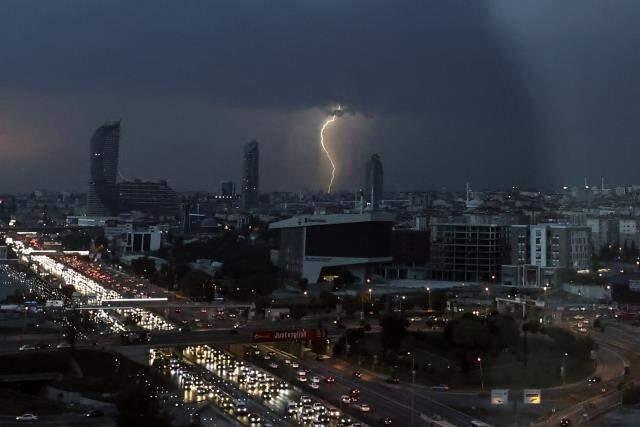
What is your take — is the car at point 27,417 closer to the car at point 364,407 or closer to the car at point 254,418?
the car at point 254,418

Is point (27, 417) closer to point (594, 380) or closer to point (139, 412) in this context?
point (139, 412)

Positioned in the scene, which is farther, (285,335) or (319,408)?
(285,335)

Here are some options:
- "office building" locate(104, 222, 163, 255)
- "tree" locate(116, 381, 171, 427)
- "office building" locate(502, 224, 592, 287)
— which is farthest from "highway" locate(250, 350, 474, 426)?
"office building" locate(104, 222, 163, 255)

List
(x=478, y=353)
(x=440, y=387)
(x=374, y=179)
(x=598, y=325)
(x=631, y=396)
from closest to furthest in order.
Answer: (x=631, y=396) < (x=440, y=387) < (x=478, y=353) < (x=598, y=325) < (x=374, y=179)

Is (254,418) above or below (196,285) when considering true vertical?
below

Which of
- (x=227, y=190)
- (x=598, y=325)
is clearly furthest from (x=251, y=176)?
(x=598, y=325)

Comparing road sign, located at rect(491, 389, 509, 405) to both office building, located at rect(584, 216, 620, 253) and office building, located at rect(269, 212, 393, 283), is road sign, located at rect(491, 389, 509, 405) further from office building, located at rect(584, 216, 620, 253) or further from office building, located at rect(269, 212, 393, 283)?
office building, located at rect(584, 216, 620, 253)
